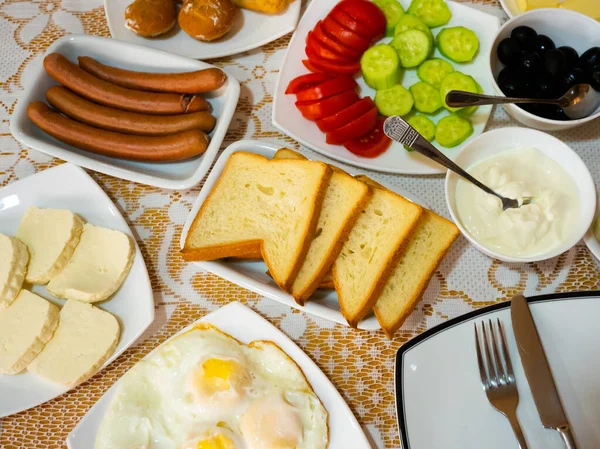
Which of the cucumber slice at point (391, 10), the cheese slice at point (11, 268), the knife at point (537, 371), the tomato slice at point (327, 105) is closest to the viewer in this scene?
the knife at point (537, 371)

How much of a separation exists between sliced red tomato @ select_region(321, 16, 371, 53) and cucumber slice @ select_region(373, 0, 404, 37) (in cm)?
14

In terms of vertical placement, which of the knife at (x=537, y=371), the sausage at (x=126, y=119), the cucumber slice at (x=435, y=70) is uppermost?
the cucumber slice at (x=435, y=70)

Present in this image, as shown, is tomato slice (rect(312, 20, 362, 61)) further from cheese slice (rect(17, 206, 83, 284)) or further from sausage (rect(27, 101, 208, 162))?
cheese slice (rect(17, 206, 83, 284))

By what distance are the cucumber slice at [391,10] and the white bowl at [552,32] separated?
39cm

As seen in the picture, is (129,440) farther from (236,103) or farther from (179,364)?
(236,103)

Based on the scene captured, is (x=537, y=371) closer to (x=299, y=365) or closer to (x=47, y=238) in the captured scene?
(x=299, y=365)

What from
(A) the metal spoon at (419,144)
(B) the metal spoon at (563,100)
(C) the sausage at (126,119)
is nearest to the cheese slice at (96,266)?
(C) the sausage at (126,119)

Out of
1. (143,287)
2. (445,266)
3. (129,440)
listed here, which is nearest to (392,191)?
(445,266)

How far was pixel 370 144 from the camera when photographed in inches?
76.9

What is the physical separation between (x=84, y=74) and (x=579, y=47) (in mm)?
1830

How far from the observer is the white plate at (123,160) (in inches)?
75.7

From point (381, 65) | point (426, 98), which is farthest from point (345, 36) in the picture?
point (426, 98)

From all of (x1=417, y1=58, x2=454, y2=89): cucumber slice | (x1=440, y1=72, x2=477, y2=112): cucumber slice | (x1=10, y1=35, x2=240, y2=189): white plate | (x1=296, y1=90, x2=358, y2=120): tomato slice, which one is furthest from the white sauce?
(x1=10, y1=35, x2=240, y2=189): white plate

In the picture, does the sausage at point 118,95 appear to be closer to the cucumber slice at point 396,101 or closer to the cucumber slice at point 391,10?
the cucumber slice at point 396,101
